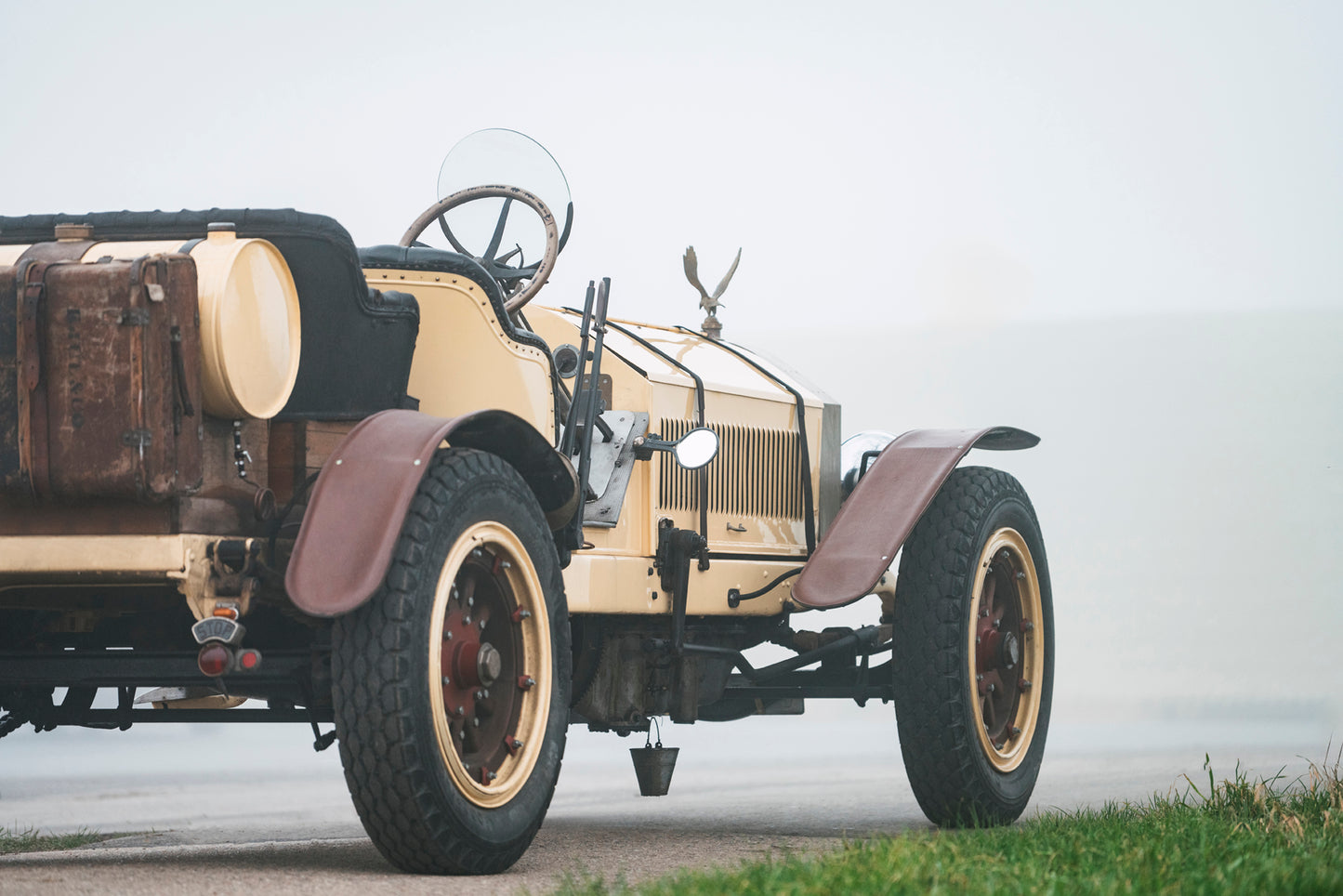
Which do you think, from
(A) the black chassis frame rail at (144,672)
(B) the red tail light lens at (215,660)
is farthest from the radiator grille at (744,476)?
(B) the red tail light lens at (215,660)

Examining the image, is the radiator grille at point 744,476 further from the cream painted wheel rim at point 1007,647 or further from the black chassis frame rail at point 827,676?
the cream painted wheel rim at point 1007,647

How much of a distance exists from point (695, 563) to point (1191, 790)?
6.97 feet

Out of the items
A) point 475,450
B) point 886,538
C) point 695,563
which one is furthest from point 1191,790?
point 475,450

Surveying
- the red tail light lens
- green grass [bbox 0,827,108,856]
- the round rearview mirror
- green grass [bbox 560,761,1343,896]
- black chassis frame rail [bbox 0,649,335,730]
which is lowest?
green grass [bbox 0,827,108,856]

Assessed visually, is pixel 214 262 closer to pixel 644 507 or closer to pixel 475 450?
pixel 475 450

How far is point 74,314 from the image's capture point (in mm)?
4367

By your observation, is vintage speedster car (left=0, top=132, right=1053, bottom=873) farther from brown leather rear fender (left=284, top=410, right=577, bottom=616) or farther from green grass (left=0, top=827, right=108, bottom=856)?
green grass (left=0, top=827, right=108, bottom=856)

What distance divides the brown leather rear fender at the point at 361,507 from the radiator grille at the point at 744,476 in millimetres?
1814

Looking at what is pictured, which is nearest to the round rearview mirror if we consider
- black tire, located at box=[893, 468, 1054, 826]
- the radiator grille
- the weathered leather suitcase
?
the radiator grille

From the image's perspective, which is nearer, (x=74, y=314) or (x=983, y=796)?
(x=74, y=314)

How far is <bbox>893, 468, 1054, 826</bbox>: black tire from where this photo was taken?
6.44 metres

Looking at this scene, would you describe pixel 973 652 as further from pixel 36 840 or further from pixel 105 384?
pixel 36 840

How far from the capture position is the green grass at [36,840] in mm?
6895

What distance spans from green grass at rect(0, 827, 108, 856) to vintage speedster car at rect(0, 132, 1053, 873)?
40.6 inches
